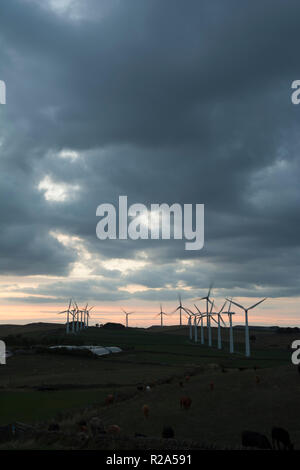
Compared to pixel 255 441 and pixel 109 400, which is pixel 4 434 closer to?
pixel 109 400

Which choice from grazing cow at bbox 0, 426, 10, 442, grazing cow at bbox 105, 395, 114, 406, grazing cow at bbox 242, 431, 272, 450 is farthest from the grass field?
grazing cow at bbox 0, 426, 10, 442

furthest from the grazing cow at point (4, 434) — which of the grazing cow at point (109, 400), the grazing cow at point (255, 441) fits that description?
the grazing cow at point (255, 441)

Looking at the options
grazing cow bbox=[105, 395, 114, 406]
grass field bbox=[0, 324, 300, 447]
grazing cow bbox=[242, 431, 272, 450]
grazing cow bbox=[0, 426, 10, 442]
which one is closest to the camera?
grazing cow bbox=[242, 431, 272, 450]

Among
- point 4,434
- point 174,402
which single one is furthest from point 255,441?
point 174,402

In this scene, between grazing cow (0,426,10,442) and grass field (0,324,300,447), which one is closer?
grazing cow (0,426,10,442)

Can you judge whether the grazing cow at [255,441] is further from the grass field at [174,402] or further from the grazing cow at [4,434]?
the grazing cow at [4,434]

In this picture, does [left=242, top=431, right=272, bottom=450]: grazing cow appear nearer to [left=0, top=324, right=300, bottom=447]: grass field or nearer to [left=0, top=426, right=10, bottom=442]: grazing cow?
[left=0, top=324, right=300, bottom=447]: grass field

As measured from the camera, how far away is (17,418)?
5088cm

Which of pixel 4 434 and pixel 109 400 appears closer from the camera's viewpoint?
pixel 4 434

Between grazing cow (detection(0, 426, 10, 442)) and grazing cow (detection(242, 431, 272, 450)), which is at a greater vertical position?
grazing cow (detection(242, 431, 272, 450))

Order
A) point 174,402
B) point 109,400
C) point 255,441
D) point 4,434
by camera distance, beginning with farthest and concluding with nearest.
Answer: point 109,400 → point 174,402 → point 4,434 → point 255,441
